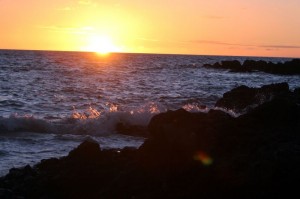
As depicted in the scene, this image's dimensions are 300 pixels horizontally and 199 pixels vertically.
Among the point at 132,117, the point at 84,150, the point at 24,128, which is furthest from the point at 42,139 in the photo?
the point at 84,150

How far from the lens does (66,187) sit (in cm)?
914

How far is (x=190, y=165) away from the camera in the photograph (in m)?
8.62

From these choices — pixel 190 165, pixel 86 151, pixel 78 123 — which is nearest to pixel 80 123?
pixel 78 123

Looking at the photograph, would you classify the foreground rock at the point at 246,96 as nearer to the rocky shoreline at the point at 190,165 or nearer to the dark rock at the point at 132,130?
the dark rock at the point at 132,130

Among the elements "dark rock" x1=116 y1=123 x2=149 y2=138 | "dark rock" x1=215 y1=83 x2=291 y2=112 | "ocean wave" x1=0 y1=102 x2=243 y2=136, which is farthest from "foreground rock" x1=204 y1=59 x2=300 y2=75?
"dark rock" x1=116 y1=123 x2=149 y2=138

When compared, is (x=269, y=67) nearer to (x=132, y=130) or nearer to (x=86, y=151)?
(x=132, y=130)

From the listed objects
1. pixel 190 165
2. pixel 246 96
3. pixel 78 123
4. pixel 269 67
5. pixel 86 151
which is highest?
pixel 190 165

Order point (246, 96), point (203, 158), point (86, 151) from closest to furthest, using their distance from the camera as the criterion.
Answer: point (203, 158) → point (86, 151) → point (246, 96)

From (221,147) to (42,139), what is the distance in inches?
381

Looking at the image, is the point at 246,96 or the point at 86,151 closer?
the point at 86,151

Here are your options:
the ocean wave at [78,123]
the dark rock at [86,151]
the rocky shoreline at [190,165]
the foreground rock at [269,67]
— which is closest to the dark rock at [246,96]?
the ocean wave at [78,123]

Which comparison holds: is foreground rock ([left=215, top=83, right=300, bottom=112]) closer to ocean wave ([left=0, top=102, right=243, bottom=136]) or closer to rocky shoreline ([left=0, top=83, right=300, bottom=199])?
ocean wave ([left=0, top=102, right=243, bottom=136])

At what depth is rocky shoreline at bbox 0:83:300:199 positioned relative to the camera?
7707mm

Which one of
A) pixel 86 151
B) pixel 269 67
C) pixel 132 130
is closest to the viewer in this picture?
pixel 86 151
